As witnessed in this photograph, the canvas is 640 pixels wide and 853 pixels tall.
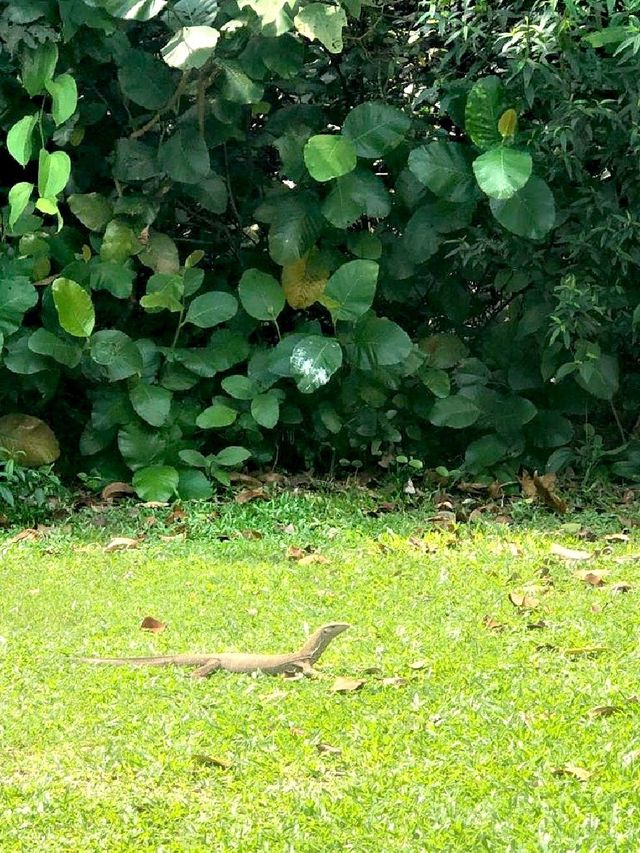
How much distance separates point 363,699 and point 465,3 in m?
3.99

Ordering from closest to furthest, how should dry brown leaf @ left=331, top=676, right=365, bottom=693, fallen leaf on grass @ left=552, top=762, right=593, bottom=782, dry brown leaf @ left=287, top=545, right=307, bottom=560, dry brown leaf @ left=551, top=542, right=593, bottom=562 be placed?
fallen leaf on grass @ left=552, top=762, right=593, bottom=782 < dry brown leaf @ left=331, top=676, right=365, bottom=693 < dry brown leaf @ left=551, top=542, right=593, bottom=562 < dry brown leaf @ left=287, top=545, right=307, bottom=560

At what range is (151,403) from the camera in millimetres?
6562

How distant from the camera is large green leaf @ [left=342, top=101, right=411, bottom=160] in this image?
655 cm

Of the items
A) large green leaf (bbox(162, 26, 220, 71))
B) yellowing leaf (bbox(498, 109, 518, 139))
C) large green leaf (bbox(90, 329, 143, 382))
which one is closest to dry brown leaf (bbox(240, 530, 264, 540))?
large green leaf (bbox(90, 329, 143, 382))

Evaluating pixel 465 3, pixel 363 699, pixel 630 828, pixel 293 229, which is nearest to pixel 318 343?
pixel 293 229

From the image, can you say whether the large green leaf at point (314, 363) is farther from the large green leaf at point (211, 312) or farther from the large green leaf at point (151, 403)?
the large green leaf at point (151, 403)

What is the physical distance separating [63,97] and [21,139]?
1.00 ft

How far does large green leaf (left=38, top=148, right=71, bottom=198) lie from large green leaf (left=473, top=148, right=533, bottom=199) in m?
1.96

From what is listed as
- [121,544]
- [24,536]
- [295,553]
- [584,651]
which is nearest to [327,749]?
[584,651]

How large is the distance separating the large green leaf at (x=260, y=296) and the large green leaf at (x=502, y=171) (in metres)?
1.23

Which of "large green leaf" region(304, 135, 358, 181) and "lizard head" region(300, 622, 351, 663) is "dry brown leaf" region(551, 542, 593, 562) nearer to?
"lizard head" region(300, 622, 351, 663)

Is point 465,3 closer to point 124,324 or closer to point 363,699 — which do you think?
point 124,324

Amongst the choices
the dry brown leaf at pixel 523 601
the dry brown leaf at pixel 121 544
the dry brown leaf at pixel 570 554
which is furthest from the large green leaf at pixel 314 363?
the dry brown leaf at pixel 523 601

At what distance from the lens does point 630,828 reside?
2.55m
